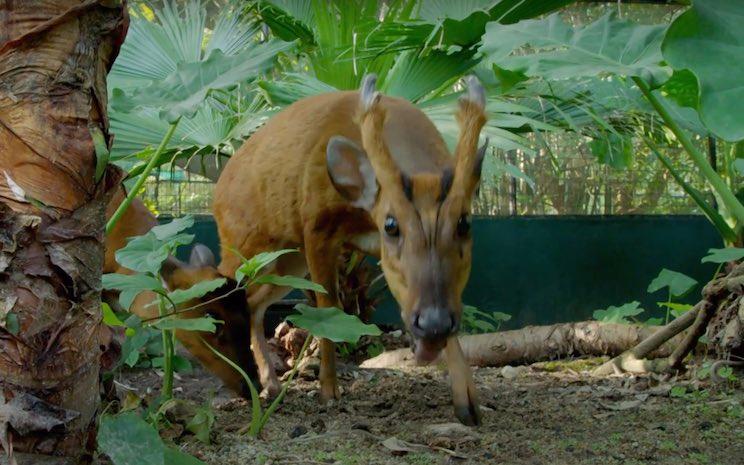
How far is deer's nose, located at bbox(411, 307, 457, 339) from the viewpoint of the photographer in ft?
12.1

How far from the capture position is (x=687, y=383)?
446 cm

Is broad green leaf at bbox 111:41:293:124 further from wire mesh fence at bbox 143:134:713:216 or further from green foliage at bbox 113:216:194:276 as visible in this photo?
wire mesh fence at bbox 143:134:713:216

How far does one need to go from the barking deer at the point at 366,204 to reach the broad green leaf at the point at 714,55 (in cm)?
146

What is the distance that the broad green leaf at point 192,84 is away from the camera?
3.17 m

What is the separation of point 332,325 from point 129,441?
1017mm

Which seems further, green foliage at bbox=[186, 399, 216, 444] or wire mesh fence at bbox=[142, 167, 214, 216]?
wire mesh fence at bbox=[142, 167, 214, 216]

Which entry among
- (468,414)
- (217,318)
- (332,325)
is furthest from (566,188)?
(332,325)

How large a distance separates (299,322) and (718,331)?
219cm

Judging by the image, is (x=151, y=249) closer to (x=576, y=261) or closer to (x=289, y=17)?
(x=289, y=17)

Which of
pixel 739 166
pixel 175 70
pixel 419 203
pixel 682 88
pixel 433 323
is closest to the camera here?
pixel 682 88

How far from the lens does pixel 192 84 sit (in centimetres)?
332

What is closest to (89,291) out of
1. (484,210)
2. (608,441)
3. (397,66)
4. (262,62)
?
(262,62)

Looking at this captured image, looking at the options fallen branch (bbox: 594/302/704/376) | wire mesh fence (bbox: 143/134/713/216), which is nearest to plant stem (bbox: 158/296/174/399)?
fallen branch (bbox: 594/302/704/376)

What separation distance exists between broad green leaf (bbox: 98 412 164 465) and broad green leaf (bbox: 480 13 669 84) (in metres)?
2.04
